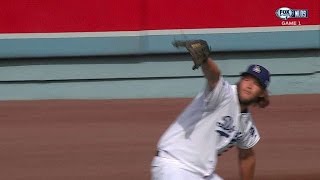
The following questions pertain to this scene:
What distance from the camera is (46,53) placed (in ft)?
33.6

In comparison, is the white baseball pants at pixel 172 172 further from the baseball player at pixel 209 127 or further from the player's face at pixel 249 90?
the player's face at pixel 249 90

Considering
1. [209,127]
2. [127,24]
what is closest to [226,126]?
[209,127]

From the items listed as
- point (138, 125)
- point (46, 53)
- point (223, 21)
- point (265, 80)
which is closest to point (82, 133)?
point (138, 125)

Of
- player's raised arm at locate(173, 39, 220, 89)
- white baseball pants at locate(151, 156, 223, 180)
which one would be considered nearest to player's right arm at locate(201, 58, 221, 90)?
player's raised arm at locate(173, 39, 220, 89)

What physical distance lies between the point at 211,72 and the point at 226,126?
455mm

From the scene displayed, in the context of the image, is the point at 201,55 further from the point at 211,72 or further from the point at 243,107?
the point at 243,107

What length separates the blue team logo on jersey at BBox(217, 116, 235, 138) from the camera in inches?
210

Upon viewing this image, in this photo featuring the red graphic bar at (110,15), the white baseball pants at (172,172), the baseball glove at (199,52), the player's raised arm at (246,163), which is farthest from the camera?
the red graphic bar at (110,15)

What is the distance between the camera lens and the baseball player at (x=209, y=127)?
208 inches

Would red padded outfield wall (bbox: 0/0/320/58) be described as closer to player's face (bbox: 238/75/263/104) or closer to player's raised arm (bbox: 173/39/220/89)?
player's face (bbox: 238/75/263/104)

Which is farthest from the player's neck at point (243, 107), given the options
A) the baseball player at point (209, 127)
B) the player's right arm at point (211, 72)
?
the player's right arm at point (211, 72)

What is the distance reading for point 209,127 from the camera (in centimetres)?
538

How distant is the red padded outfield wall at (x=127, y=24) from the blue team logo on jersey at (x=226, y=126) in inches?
193

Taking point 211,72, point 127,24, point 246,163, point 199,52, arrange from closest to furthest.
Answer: point 199,52
point 211,72
point 246,163
point 127,24
